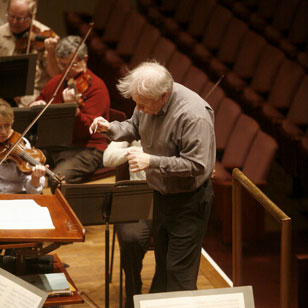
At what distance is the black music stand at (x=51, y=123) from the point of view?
3.19 metres

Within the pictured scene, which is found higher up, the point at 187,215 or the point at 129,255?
the point at 187,215

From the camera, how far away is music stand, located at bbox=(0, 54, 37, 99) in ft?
11.3

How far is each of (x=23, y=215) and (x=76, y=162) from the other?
1523mm

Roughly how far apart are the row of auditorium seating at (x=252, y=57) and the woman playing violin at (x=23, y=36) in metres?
1.40

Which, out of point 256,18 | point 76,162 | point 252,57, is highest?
point 256,18

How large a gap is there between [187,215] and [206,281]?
83cm

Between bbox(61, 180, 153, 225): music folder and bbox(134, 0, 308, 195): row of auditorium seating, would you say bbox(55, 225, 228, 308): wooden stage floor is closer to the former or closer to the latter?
bbox(61, 180, 153, 225): music folder

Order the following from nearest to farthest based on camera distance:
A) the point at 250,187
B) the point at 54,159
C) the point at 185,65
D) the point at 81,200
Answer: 1. the point at 250,187
2. the point at 81,200
3. the point at 54,159
4. the point at 185,65

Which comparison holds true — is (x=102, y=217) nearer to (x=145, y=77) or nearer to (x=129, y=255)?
(x=129, y=255)

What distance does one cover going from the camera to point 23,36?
3883mm

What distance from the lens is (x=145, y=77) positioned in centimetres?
223

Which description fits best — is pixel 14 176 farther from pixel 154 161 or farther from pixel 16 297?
pixel 16 297

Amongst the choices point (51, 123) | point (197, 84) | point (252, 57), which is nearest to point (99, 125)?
point (51, 123)

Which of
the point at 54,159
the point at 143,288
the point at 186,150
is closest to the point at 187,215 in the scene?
the point at 186,150
